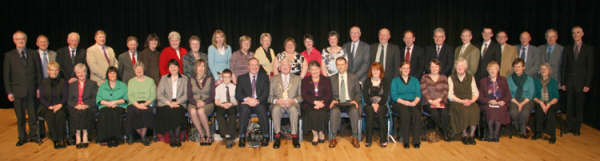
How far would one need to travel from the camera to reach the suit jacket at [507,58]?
464cm

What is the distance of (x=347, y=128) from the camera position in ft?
16.3

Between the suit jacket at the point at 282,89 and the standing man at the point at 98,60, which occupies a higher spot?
the standing man at the point at 98,60

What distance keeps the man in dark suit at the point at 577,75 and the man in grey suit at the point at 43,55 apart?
20.9 ft

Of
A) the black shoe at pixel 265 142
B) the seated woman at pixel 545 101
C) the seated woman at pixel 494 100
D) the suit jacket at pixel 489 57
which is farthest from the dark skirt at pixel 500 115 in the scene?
the black shoe at pixel 265 142

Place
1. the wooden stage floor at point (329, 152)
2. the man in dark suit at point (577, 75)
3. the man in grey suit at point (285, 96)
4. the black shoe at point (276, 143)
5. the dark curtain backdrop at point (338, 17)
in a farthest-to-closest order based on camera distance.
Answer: the dark curtain backdrop at point (338, 17), the man in dark suit at point (577, 75), the man in grey suit at point (285, 96), the black shoe at point (276, 143), the wooden stage floor at point (329, 152)

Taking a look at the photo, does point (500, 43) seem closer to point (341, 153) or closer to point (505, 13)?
point (505, 13)

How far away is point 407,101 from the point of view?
407cm

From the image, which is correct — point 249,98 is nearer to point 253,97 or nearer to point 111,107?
point 253,97

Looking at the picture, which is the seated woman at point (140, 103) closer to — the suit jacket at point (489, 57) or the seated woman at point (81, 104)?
the seated woman at point (81, 104)

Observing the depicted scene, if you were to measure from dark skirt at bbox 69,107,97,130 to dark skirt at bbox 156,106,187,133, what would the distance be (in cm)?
73

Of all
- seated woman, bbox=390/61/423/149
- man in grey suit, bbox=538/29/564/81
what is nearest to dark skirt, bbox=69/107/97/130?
seated woman, bbox=390/61/423/149

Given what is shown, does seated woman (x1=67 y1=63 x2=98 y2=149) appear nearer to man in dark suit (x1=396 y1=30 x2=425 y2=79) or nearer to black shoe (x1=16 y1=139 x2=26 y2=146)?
black shoe (x1=16 y1=139 x2=26 y2=146)

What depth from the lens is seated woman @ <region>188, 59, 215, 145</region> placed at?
4.04 m

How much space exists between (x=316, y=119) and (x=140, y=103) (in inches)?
78.9
